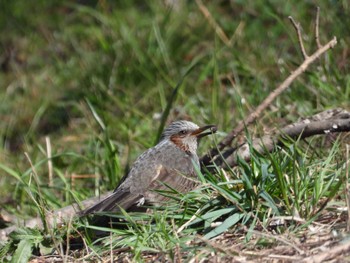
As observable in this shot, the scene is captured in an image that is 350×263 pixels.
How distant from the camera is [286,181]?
16.9 ft

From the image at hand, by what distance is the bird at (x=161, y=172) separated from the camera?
5887 mm

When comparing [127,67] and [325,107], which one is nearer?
[325,107]

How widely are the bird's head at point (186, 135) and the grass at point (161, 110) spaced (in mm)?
161

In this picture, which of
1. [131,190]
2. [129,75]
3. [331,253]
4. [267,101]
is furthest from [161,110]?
[331,253]

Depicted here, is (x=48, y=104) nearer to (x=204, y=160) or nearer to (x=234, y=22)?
(x=234, y=22)

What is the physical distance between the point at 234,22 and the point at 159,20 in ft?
2.98

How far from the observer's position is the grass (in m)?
5.08

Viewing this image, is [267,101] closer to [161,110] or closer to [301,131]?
[301,131]

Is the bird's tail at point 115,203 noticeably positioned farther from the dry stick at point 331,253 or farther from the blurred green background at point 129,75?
the dry stick at point 331,253

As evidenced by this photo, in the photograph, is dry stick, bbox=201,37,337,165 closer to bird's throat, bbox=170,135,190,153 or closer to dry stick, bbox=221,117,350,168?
dry stick, bbox=221,117,350,168

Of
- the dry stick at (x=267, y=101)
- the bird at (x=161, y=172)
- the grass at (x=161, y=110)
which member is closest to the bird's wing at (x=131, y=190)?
the bird at (x=161, y=172)

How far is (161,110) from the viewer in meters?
8.66

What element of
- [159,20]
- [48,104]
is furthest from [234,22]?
[48,104]

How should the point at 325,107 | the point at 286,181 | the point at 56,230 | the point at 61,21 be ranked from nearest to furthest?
the point at 286,181 → the point at 56,230 → the point at 325,107 → the point at 61,21
